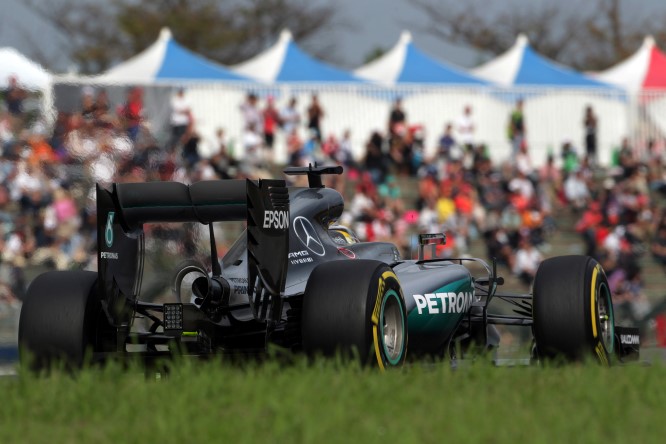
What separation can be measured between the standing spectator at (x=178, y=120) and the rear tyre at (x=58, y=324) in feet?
32.1

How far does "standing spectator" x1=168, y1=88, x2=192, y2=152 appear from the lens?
19.5 metres

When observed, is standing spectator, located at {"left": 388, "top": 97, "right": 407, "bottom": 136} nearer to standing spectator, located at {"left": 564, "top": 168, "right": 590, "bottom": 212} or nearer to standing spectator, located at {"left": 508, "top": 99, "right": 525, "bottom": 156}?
standing spectator, located at {"left": 508, "top": 99, "right": 525, "bottom": 156}

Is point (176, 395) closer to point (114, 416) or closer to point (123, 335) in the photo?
point (114, 416)

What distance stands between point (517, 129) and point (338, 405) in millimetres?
24499

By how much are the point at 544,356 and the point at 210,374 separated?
297 cm

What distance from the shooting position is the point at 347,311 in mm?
7652

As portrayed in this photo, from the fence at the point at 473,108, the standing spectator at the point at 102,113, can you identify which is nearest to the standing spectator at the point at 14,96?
the standing spectator at the point at 102,113

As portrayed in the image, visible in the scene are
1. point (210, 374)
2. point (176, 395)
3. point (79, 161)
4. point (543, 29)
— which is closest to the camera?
point (176, 395)

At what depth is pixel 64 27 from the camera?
213 ft

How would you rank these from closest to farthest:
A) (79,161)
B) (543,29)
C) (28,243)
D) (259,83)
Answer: (79,161) < (28,243) < (259,83) < (543,29)

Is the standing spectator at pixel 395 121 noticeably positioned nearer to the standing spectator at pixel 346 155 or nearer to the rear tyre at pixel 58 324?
the standing spectator at pixel 346 155

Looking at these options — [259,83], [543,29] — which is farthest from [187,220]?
[543,29]

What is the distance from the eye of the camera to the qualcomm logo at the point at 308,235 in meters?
8.96

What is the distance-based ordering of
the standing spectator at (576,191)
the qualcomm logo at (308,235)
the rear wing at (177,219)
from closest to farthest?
the rear wing at (177,219) → the qualcomm logo at (308,235) → the standing spectator at (576,191)
